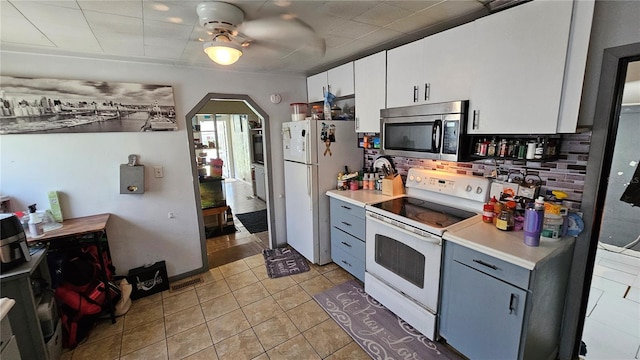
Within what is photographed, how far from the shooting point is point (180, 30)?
1.77m

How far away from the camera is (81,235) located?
2.18 m

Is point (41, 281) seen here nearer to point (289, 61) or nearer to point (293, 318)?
point (293, 318)

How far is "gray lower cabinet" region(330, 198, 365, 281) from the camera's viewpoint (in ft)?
8.39

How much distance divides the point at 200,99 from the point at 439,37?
2309mm

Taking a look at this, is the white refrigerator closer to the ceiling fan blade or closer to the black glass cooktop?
the black glass cooktop

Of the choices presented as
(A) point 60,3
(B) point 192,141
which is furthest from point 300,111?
(A) point 60,3

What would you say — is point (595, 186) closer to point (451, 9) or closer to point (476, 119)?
point (476, 119)

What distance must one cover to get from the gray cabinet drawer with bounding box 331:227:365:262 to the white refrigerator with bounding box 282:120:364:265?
0.47 feet

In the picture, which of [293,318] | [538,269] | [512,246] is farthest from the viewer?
[293,318]

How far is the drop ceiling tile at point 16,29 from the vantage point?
1.43 m

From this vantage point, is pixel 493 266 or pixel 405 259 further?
pixel 405 259

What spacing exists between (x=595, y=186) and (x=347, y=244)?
6.18 ft

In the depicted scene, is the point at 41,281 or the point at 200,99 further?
the point at 200,99

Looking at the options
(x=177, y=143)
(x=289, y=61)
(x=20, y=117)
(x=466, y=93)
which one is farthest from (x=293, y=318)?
(x=20, y=117)
